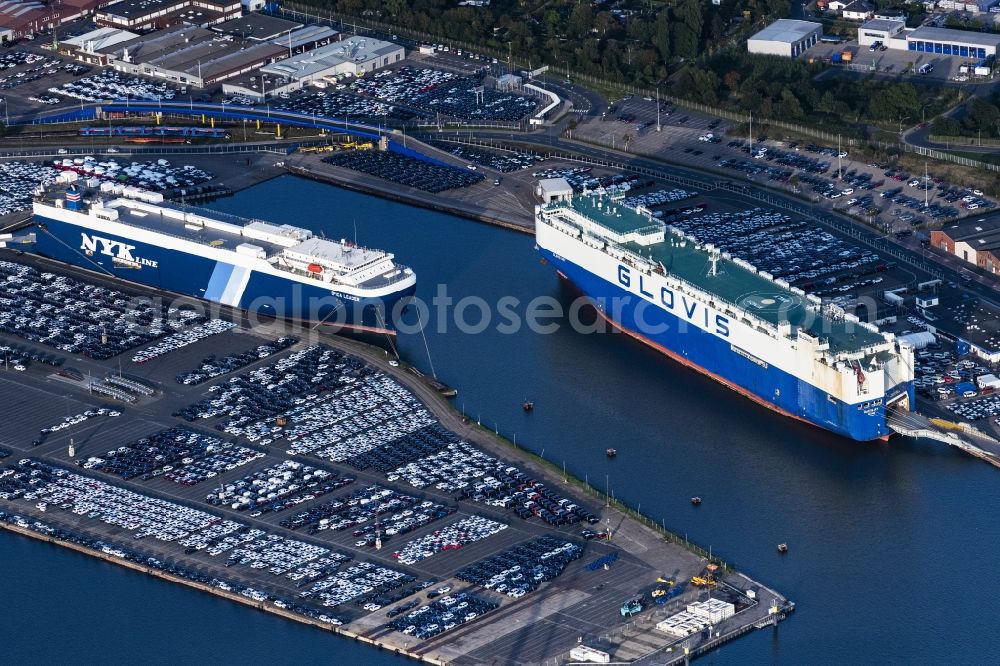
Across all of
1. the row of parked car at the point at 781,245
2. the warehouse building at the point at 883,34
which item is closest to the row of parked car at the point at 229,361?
the row of parked car at the point at 781,245

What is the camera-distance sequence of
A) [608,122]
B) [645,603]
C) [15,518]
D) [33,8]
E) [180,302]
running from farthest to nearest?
[33,8], [608,122], [180,302], [15,518], [645,603]

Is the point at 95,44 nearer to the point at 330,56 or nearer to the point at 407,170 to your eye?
the point at 330,56

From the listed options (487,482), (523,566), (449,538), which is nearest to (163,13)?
(487,482)

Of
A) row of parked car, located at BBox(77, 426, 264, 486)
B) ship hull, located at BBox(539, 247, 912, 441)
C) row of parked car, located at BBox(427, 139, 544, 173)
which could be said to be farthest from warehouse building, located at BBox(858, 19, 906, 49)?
row of parked car, located at BBox(77, 426, 264, 486)

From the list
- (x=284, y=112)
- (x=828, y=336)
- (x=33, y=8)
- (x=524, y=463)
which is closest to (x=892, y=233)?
(x=828, y=336)

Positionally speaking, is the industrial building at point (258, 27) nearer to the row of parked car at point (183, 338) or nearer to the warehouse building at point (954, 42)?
the warehouse building at point (954, 42)

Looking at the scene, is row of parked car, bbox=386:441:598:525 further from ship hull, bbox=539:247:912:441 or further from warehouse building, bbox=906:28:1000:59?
warehouse building, bbox=906:28:1000:59

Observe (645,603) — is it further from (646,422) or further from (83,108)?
(83,108)
